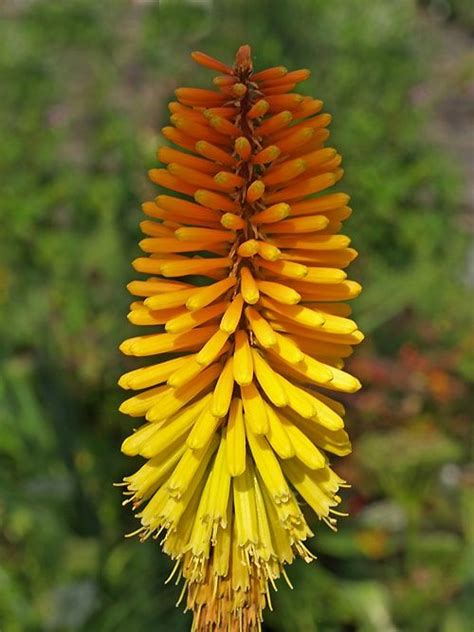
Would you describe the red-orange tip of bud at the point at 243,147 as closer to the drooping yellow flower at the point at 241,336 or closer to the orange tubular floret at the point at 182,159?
the drooping yellow flower at the point at 241,336

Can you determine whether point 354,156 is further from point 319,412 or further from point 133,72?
point 319,412

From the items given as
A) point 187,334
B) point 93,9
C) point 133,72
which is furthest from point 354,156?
point 187,334

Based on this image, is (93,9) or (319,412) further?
(93,9)

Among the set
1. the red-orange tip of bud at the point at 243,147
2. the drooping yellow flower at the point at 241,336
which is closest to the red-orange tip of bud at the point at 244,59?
the drooping yellow flower at the point at 241,336

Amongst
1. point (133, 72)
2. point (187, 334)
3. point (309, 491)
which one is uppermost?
point (133, 72)

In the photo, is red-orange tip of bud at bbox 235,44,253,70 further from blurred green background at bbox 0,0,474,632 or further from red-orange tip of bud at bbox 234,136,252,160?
blurred green background at bbox 0,0,474,632

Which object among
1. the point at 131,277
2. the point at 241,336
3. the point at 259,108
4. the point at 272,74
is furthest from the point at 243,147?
the point at 131,277
